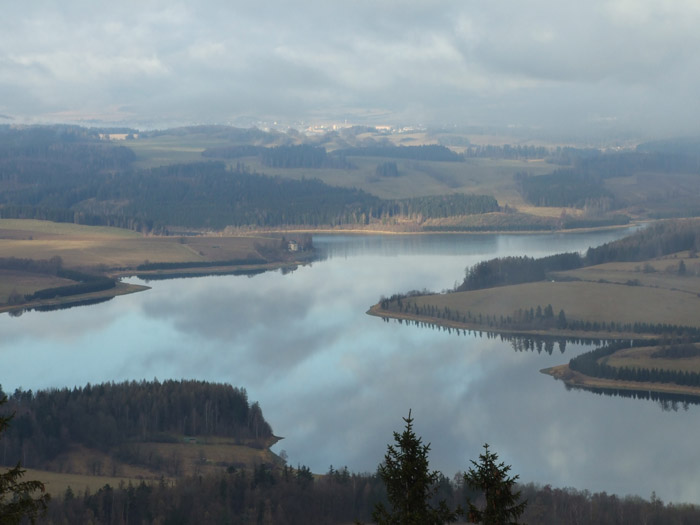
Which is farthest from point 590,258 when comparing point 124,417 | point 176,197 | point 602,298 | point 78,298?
point 176,197

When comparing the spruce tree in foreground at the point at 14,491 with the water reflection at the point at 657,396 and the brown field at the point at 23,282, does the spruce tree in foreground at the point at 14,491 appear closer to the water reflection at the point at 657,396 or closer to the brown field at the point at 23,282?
the water reflection at the point at 657,396

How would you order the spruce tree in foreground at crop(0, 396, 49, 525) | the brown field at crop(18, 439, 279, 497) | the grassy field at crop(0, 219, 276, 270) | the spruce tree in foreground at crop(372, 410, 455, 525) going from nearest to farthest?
1. the spruce tree in foreground at crop(0, 396, 49, 525)
2. the spruce tree in foreground at crop(372, 410, 455, 525)
3. the brown field at crop(18, 439, 279, 497)
4. the grassy field at crop(0, 219, 276, 270)

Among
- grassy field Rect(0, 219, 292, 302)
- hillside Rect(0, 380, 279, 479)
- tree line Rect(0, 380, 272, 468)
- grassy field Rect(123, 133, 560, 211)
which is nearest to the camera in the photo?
hillside Rect(0, 380, 279, 479)

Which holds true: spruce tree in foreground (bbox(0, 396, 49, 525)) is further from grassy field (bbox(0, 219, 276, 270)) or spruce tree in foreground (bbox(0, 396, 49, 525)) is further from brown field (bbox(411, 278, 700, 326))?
grassy field (bbox(0, 219, 276, 270))

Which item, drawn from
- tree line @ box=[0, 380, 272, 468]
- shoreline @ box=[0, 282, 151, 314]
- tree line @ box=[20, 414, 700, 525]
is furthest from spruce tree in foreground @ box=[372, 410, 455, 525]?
shoreline @ box=[0, 282, 151, 314]

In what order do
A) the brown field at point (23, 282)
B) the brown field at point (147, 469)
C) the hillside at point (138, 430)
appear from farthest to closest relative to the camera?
the brown field at point (23, 282)
the hillside at point (138, 430)
the brown field at point (147, 469)

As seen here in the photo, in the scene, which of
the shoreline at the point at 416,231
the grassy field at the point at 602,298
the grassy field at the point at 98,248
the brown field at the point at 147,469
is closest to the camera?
the brown field at the point at 147,469

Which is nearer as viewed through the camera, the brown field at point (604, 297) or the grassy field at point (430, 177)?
the brown field at point (604, 297)

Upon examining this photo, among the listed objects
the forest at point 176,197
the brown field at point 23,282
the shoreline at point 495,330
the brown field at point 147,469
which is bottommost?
the brown field at point 147,469

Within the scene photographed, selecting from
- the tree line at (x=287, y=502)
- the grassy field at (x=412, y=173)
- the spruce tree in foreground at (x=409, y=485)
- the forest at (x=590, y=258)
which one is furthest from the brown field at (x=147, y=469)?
the grassy field at (x=412, y=173)

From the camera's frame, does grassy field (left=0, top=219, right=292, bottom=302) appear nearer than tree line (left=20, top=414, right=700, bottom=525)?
No

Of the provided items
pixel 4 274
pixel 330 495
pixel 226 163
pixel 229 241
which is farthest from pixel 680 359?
pixel 226 163
